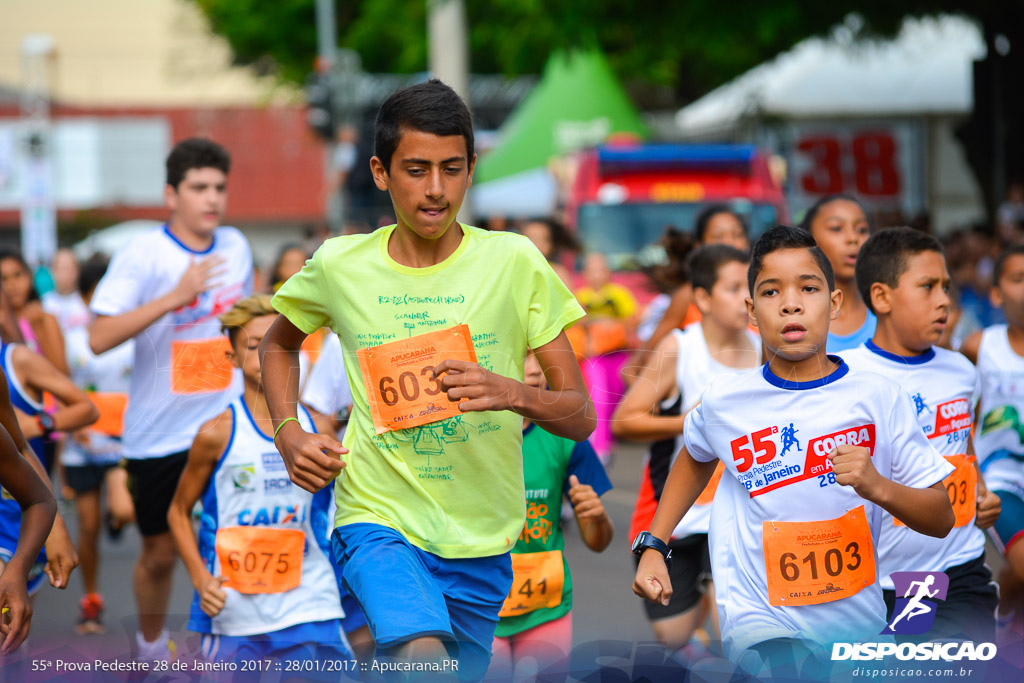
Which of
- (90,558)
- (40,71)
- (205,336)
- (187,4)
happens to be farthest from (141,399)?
(187,4)

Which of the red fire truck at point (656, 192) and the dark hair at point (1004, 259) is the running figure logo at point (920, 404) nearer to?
the dark hair at point (1004, 259)


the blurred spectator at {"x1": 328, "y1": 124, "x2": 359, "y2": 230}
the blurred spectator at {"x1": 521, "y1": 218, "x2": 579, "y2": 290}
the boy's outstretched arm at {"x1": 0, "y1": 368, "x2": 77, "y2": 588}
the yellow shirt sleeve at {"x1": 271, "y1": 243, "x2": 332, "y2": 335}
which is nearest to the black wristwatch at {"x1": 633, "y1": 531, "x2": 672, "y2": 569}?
the yellow shirt sleeve at {"x1": 271, "y1": 243, "x2": 332, "y2": 335}

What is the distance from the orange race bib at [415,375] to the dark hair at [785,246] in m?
0.87

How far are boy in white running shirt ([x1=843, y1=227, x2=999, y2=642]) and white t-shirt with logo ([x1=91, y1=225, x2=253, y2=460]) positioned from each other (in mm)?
2681

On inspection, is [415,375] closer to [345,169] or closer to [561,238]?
[561,238]

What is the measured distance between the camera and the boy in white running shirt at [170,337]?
5254mm

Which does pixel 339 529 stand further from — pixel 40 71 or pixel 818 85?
pixel 40 71

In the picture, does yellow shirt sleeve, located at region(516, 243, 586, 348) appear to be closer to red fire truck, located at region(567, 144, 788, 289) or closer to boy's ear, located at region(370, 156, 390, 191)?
boy's ear, located at region(370, 156, 390, 191)

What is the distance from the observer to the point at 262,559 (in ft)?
13.7

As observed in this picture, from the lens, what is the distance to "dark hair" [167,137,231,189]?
5.48m

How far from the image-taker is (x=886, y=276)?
13.3 ft

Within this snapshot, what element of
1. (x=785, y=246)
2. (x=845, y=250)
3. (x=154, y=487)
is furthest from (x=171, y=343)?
(x=785, y=246)

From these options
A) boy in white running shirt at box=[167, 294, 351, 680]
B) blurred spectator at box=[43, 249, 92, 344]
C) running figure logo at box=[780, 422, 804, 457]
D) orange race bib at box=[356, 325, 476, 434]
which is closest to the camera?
orange race bib at box=[356, 325, 476, 434]

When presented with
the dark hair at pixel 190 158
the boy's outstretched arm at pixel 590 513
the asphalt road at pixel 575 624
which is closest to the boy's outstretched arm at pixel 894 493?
the asphalt road at pixel 575 624
